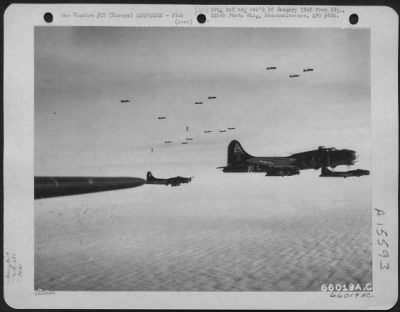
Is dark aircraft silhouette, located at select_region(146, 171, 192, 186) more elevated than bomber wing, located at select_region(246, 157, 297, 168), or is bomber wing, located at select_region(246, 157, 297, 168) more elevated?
bomber wing, located at select_region(246, 157, 297, 168)

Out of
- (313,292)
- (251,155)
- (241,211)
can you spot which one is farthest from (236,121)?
(313,292)

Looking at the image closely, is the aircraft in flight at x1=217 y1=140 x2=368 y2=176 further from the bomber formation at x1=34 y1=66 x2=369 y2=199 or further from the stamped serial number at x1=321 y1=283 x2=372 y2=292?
the stamped serial number at x1=321 y1=283 x2=372 y2=292

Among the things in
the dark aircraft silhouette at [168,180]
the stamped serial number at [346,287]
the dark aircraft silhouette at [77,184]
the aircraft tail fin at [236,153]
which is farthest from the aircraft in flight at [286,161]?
the stamped serial number at [346,287]

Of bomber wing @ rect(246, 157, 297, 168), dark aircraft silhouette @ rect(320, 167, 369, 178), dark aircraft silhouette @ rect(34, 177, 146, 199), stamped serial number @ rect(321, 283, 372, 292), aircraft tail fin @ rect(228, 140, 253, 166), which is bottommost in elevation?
stamped serial number @ rect(321, 283, 372, 292)

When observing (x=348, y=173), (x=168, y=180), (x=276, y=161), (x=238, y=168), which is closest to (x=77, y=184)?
(x=168, y=180)

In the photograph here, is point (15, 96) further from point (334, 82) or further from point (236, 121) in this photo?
point (334, 82)

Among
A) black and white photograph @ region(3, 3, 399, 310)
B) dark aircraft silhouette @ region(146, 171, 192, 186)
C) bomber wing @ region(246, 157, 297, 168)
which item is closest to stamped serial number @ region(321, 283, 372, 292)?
black and white photograph @ region(3, 3, 399, 310)
